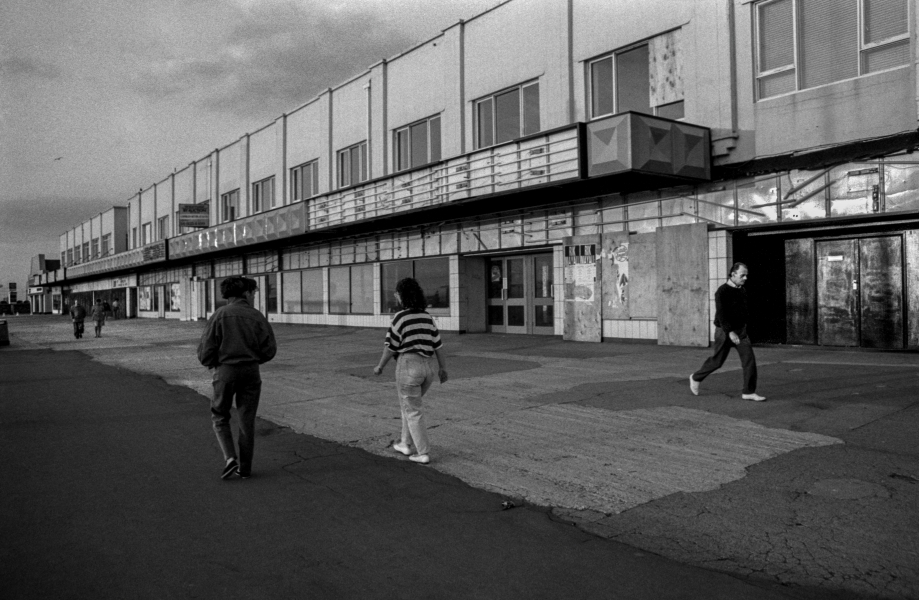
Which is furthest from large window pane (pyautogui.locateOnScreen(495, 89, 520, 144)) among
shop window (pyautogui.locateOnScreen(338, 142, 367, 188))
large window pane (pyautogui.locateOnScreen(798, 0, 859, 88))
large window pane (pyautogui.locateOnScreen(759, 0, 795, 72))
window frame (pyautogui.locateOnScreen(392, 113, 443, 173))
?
large window pane (pyautogui.locateOnScreen(798, 0, 859, 88))

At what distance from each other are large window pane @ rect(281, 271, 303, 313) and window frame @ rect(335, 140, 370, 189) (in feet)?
19.2

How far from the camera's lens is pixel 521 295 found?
2059 centimetres

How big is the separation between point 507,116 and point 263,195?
1721 centimetres

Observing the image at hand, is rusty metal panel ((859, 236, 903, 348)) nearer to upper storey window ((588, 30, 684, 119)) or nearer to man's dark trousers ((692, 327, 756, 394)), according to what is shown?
upper storey window ((588, 30, 684, 119))

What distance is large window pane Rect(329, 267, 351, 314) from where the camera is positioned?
2802 centimetres

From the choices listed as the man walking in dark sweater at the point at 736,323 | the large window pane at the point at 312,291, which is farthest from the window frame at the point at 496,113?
the large window pane at the point at 312,291

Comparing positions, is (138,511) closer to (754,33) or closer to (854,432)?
(854,432)

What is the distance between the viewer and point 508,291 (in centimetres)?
2106

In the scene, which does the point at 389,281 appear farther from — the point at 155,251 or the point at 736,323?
the point at 155,251

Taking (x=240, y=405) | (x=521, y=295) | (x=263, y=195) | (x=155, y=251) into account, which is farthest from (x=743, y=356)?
(x=155, y=251)

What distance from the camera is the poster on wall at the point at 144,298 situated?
171 ft

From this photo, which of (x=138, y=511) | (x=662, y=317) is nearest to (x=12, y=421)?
(x=138, y=511)

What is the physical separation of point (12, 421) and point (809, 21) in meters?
14.7

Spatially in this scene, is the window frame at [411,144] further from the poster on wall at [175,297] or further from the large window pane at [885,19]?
the poster on wall at [175,297]
